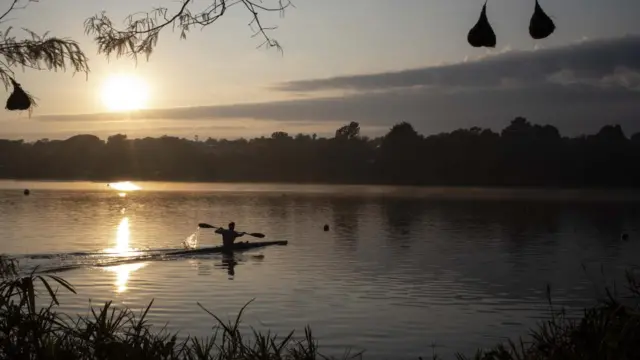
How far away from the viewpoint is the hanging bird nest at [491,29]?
443cm

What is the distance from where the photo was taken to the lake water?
838 inches

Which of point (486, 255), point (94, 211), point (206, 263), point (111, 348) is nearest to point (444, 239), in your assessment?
point (486, 255)

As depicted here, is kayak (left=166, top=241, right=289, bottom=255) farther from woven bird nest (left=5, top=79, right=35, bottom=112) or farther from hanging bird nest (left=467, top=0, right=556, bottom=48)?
hanging bird nest (left=467, top=0, right=556, bottom=48)

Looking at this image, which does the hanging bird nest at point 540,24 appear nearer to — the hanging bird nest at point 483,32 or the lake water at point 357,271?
the hanging bird nest at point 483,32

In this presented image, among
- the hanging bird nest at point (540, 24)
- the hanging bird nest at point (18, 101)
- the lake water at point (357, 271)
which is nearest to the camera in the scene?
the hanging bird nest at point (540, 24)

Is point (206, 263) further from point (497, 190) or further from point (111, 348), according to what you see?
point (497, 190)

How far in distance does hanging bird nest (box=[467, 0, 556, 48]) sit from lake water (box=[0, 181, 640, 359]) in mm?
4743

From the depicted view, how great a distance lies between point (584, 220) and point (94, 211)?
133ft

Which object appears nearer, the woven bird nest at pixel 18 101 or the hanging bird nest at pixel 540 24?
the hanging bird nest at pixel 540 24

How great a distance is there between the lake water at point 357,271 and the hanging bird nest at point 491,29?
15.6ft

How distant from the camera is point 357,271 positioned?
3247 centimetres

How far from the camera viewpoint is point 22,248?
3862 centimetres

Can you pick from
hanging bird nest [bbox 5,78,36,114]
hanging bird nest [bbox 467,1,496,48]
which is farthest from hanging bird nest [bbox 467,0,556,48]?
hanging bird nest [bbox 5,78,36,114]

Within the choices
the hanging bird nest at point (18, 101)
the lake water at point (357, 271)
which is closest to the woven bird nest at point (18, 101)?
the hanging bird nest at point (18, 101)
